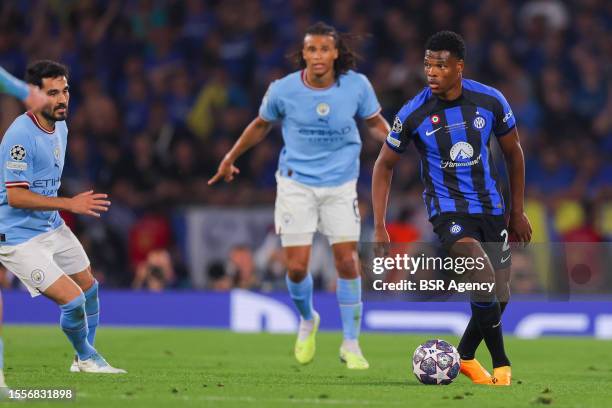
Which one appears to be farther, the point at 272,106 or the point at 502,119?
the point at 272,106

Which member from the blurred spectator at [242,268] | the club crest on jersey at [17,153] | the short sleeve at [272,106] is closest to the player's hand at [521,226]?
the short sleeve at [272,106]

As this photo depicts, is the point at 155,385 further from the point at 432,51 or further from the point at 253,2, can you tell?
the point at 253,2

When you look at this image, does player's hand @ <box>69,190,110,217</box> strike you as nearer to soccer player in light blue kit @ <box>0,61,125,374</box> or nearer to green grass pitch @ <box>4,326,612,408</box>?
soccer player in light blue kit @ <box>0,61,125,374</box>

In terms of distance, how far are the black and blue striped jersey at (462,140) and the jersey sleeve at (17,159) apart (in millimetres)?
2545

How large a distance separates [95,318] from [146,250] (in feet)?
21.7

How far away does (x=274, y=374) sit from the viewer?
9.40 meters

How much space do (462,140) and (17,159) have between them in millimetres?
3008

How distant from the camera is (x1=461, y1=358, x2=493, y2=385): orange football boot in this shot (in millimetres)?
8578

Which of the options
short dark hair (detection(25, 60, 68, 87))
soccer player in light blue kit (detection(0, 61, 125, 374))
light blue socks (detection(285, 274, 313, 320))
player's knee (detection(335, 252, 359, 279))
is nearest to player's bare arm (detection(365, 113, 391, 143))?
player's knee (detection(335, 252, 359, 279))

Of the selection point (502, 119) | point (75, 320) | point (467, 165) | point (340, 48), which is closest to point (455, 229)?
point (467, 165)

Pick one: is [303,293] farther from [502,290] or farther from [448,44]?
[448,44]

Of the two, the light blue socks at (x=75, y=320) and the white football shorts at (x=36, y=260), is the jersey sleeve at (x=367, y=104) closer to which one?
the white football shorts at (x=36, y=260)

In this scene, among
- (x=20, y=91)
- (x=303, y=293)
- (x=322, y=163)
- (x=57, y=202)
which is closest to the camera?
(x=20, y=91)

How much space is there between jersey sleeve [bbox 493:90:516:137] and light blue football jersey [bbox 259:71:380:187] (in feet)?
6.70
